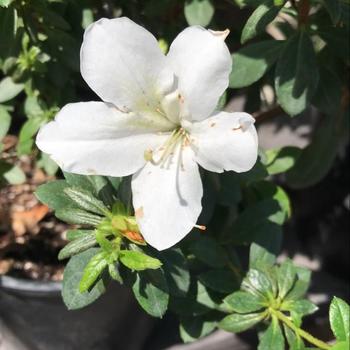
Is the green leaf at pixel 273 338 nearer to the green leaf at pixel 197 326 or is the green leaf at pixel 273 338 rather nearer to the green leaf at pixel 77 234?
the green leaf at pixel 197 326

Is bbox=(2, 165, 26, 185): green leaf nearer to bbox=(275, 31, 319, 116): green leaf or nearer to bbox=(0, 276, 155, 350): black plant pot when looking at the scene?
bbox=(0, 276, 155, 350): black plant pot

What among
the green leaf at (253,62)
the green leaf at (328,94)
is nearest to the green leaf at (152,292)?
the green leaf at (253,62)

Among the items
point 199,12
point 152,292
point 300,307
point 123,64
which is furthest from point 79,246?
point 199,12

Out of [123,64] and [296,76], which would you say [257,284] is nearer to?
[296,76]

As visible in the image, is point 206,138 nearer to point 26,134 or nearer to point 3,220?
point 26,134

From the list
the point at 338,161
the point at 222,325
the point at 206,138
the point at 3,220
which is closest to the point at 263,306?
the point at 222,325

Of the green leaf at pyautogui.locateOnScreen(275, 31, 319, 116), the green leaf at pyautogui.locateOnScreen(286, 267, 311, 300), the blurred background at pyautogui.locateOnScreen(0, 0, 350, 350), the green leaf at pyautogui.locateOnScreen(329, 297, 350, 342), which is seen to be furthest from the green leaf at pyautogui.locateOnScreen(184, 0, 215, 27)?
the green leaf at pyautogui.locateOnScreen(329, 297, 350, 342)

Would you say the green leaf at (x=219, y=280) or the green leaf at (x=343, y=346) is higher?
the green leaf at (x=343, y=346)
